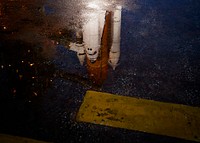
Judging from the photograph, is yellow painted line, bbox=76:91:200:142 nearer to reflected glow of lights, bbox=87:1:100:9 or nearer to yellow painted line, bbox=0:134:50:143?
yellow painted line, bbox=0:134:50:143

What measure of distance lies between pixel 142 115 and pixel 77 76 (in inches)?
64.2

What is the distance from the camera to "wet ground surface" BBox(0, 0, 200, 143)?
171 inches

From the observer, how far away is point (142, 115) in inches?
184

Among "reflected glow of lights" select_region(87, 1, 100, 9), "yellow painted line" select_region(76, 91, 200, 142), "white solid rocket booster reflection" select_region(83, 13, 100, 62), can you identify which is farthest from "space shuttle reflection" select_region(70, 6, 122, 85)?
"yellow painted line" select_region(76, 91, 200, 142)

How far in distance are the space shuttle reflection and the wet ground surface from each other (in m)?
0.16

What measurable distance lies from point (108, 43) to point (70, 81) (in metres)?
1.73

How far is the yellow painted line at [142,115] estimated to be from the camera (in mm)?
4391

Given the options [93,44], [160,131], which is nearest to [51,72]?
[93,44]

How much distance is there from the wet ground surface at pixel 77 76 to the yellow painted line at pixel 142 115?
0.14 m

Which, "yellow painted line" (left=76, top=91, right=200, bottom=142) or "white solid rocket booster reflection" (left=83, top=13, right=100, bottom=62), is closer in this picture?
"yellow painted line" (left=76, top=91, right=200, bottom=142)

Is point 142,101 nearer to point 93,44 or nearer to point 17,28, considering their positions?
point 93,44

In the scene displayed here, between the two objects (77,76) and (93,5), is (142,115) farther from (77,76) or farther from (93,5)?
(93,5)

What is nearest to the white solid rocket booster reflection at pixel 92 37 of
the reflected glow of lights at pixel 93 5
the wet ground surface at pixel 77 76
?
the wet ground surface at pixel 77 76

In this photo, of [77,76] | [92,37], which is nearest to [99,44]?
[92,37]
